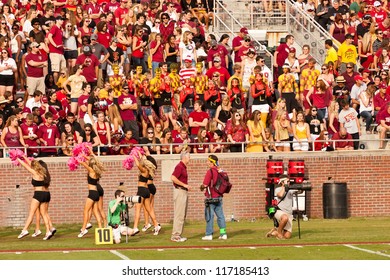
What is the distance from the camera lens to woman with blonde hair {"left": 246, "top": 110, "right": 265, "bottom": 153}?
34.1 metres

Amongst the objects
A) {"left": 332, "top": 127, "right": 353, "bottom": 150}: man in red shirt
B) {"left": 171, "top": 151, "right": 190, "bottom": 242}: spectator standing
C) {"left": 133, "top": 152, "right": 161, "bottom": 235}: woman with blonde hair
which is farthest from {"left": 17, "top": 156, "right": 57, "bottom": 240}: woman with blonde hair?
{"left": 332, "top": 127, "right": 353, "bottom": 150}: man in red shirt

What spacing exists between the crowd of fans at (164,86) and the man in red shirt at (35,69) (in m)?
0.03

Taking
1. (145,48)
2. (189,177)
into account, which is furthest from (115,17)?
(189,177)

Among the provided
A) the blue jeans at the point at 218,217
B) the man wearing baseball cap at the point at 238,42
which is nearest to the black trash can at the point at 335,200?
the man wearing baseball cap at the point at 238,42

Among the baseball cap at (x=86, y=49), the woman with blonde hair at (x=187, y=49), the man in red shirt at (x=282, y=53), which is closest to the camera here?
the baseball cap at (x=86, y=49)

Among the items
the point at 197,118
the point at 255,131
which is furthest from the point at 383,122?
the point at 197,118

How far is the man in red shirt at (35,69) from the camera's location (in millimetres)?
35219

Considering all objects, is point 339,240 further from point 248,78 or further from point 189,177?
point 248,78

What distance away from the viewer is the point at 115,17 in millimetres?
38656

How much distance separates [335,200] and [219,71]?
16.0 ft

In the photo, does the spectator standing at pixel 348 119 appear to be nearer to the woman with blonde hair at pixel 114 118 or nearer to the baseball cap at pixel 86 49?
the woman with blonde hair at pixel 114 118

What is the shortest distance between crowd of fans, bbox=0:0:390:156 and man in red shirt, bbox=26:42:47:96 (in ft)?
0.08

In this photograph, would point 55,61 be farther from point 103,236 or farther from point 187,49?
point 103,236
